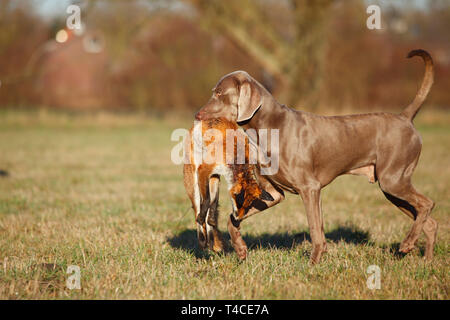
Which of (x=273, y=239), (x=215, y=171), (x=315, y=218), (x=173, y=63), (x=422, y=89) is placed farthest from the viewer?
(x=173, y=63)

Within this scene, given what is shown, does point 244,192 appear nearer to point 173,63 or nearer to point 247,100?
point 247,100

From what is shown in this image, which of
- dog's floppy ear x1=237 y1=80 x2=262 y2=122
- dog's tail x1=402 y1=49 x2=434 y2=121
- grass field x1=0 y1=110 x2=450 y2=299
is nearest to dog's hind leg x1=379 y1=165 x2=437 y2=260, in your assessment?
grass field x1=0 y1=110 x2=450 y2=299

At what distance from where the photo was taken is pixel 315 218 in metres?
3.99

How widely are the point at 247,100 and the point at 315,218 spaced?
3.74 feet

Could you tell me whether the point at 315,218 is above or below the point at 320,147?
below

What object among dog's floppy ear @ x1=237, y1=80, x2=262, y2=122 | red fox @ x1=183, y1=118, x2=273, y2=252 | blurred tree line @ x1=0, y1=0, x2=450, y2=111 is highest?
blurred tree line @ x1=0, y1=0, x2=450, y2=111

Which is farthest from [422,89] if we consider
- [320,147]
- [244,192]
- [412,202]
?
[244,192]

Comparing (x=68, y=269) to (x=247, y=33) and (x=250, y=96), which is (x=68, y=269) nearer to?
(x=250, y=96)

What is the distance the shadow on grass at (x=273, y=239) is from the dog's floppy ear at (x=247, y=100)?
4.40ft

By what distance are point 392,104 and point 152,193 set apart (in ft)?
61.7

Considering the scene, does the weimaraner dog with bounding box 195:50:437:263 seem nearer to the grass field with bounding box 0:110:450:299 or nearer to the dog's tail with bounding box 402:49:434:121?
the dog's tail with bounding box 402:49:434:121

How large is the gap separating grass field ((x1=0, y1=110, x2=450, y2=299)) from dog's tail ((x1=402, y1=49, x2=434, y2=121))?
131 cm

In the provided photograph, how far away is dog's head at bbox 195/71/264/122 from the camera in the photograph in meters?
3.91
